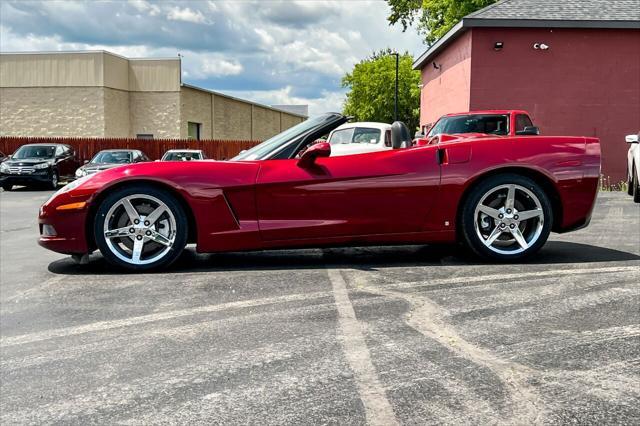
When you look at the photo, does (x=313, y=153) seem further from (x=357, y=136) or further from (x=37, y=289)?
(x=357, y=136)

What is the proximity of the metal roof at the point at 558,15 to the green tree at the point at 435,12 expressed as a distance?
1195 centimetres

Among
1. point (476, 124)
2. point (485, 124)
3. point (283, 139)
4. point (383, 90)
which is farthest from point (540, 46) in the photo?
point (383, 90)

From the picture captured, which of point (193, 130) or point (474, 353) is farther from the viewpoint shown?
point (193, 130)

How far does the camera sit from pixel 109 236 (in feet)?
16.4

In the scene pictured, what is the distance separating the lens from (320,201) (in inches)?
196

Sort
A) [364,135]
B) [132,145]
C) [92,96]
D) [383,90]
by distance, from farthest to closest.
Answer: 1. [383,90]
2. [92,96]
3. [132,145]
4. [364,135]

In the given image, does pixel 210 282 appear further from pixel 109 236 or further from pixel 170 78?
pixel 170 78

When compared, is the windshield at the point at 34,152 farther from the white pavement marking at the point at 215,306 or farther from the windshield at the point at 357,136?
the white pavement marking at the point at 215,306

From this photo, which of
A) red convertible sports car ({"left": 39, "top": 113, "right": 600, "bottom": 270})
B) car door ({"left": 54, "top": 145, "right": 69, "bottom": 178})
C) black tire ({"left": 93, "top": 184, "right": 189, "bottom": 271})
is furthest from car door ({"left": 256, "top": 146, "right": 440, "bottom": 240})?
car door ({"left": 54, "top": 145, "right": 69, "bottom": 178})

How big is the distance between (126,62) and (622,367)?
4212cm

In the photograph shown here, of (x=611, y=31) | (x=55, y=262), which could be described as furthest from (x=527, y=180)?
(x=611, y=31)

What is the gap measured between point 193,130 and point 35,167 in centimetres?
2359

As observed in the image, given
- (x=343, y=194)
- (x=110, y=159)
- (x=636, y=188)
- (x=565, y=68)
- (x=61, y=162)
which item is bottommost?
(x=636, y=188)

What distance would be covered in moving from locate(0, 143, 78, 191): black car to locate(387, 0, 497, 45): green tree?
19.2 metres
